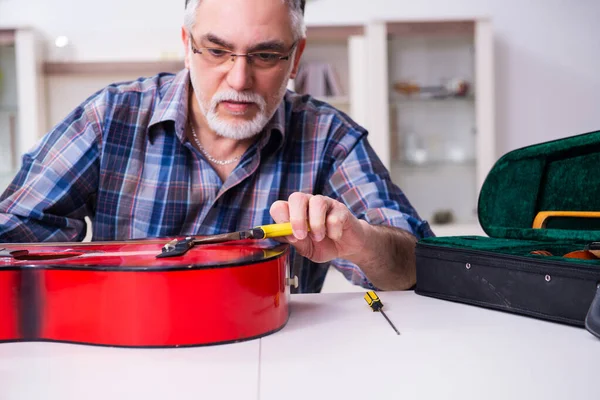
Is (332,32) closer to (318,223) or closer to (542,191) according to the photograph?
(542,191)

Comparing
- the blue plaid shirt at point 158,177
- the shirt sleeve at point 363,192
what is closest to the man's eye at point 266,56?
the blue plaid shirt at point 158,177

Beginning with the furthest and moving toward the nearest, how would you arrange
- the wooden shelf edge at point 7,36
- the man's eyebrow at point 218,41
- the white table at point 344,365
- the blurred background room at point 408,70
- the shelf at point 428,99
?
the shelf at point 428,99, the blurred background room at point 408,70, the wooden shelf edge at point 7,36, the man's eyebrow at point 218,41, the white table at point 344,365

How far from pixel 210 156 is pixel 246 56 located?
0.28 meters

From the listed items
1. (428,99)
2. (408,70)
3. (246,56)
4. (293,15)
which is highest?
(408,70)

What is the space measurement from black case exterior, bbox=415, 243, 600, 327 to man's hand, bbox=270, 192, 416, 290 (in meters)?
0.10

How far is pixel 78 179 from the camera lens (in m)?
1.42

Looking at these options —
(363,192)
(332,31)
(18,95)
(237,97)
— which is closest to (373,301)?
(363,192)

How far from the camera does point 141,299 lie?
2.48ft

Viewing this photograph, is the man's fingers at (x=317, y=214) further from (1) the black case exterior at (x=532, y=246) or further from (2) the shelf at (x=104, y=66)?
(2) the shelf at (x=104, y=66)

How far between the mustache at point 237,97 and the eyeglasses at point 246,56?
7 cm

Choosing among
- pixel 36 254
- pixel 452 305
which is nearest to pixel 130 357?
pixel 36 254

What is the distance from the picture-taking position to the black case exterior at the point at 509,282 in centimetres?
84

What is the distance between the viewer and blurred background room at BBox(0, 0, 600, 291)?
11.1 feet

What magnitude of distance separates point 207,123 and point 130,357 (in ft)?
2.77
